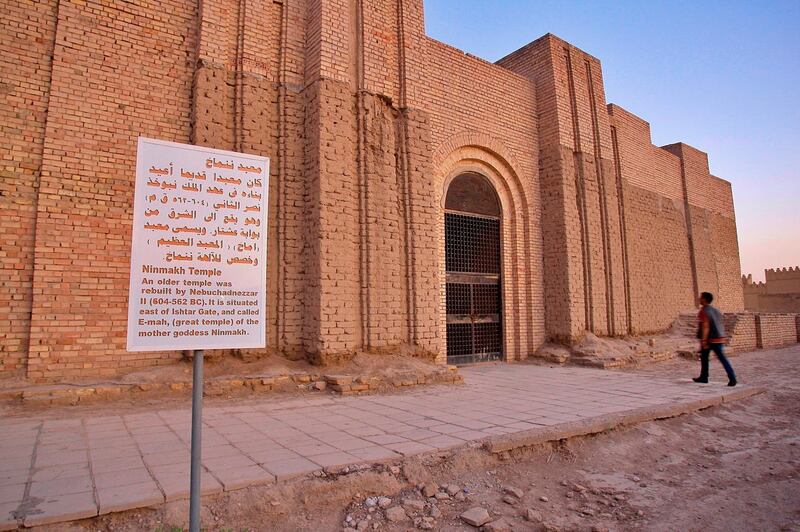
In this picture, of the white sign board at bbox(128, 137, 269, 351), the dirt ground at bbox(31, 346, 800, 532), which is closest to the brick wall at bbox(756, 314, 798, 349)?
the dirt ground at bbox(31, 346, 800, 532)

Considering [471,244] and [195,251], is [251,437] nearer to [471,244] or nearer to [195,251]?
[195,251]

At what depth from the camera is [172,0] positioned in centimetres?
691

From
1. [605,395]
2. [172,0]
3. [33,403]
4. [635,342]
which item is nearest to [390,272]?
[605,395]

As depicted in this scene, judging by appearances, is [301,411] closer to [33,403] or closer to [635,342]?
[33,403]

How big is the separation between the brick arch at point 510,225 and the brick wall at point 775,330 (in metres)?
9.13

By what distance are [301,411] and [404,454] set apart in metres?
1.96

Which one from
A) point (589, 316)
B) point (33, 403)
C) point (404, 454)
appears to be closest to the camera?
point (404, 454)

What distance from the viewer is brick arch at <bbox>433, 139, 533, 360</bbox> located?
994 centimetres

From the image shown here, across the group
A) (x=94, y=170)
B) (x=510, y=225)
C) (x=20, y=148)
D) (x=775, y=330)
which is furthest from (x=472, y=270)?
(x=775, y=330)

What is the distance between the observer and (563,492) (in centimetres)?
365

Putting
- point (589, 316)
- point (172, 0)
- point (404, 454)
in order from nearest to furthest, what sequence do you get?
point (404, 454) < point (172, 0) < point (589, 316)

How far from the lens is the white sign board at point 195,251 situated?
89.5 inches

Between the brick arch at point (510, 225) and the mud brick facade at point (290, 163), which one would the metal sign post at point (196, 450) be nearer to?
the mud brick facade at point (290, 163)

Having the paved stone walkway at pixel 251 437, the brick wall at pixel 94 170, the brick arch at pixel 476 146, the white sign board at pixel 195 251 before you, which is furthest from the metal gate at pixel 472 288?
the white sign board at pixel 195 251
